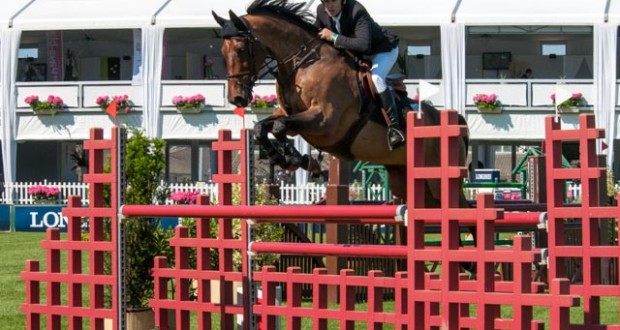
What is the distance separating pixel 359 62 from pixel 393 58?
28 centimetres

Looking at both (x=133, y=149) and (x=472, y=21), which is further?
(x=472, y=21)

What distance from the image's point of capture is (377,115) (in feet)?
33.6

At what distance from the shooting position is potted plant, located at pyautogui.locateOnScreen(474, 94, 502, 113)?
2933 centimetres

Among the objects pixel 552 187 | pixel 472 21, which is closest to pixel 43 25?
pixel 472 21

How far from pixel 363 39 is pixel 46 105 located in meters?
22.5

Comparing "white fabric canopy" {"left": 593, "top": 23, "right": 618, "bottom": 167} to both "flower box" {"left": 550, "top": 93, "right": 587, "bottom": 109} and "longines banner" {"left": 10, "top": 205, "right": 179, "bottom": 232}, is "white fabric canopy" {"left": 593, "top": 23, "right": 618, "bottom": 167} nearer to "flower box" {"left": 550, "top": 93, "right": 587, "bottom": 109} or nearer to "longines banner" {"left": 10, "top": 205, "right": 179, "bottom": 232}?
"flower box" {"left": 550, "top": 93, "right": 587, "bottom": 109}

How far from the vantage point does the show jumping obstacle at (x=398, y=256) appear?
5895 mm

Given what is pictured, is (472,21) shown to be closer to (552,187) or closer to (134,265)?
(134,265)

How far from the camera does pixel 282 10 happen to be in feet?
33.6

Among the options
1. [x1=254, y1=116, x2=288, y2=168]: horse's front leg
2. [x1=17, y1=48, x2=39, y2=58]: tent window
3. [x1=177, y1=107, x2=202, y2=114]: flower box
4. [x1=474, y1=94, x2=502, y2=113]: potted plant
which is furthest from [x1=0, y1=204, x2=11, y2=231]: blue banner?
[x1=254, y1=116, x2=288, y2=168]: horse's front leg

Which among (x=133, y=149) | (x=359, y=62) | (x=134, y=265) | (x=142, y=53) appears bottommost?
(x=134, y=265)

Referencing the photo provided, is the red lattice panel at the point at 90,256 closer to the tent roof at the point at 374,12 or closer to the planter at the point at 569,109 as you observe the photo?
the tent roof at the point at 374,12

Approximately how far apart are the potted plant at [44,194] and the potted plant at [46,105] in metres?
3.26

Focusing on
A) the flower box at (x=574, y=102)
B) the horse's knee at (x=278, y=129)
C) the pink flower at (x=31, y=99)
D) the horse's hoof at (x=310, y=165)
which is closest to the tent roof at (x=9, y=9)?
the pink flower at (x=31, y=99)
